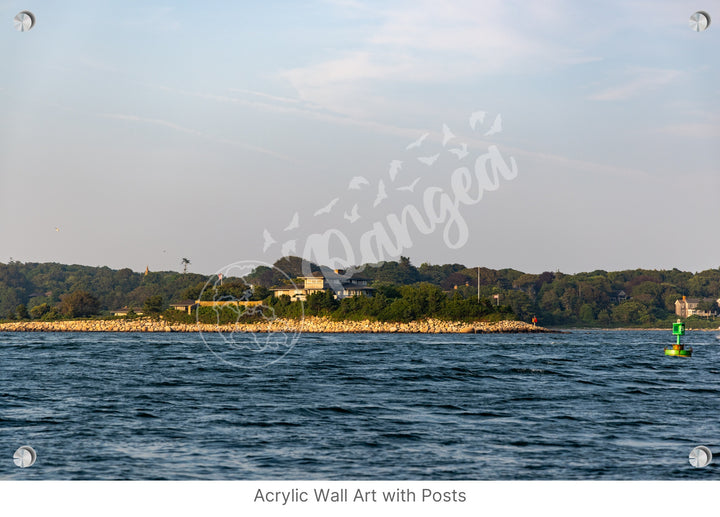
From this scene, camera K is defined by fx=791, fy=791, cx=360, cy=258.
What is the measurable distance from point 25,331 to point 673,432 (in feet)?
353

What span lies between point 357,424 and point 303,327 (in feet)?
264

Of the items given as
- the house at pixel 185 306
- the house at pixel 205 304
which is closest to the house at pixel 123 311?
the house at pixel 185 306

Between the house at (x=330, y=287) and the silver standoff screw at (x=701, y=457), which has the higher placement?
the house at (x=330, y=287)

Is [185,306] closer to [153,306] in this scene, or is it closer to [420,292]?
[153,306]

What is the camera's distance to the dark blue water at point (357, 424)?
12938mm

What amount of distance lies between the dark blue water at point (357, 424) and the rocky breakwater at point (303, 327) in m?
63.6

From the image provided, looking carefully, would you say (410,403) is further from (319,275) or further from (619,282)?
(619,282)

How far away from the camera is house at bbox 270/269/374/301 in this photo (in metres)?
108

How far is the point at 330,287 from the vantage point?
113 meters

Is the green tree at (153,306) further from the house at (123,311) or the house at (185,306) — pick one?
the house at (123,311)

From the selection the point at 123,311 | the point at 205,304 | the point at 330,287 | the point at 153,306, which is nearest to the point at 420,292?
the point at 330,287

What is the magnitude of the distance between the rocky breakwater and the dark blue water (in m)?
63.6

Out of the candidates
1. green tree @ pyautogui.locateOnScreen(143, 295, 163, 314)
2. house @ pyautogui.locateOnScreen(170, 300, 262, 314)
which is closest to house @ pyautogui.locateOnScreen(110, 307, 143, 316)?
green tree @ pyautogui.locateOnScreen(143, 295, 163, 314)

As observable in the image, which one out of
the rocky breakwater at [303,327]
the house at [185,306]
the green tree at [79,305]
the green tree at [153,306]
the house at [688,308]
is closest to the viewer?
the rocky breakwater at [303,327]
